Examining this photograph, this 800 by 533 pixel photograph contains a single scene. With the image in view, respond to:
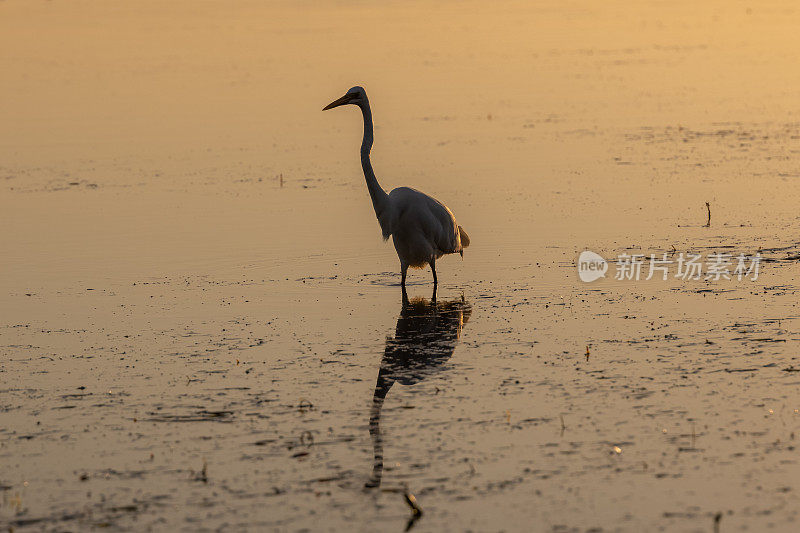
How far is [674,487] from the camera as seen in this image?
7293 millimetres

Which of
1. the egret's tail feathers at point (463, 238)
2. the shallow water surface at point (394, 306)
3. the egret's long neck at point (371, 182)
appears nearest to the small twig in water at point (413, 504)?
the shallow water surface at point (394, 306)

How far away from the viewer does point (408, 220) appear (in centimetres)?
1348

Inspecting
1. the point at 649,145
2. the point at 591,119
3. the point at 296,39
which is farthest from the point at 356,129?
the point at 296,39

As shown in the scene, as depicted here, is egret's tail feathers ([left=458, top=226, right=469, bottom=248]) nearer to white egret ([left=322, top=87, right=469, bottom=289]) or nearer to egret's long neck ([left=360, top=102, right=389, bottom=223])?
white egret ([left=322, top=87, right=469, bottom=289])

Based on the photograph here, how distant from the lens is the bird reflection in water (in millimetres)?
9203

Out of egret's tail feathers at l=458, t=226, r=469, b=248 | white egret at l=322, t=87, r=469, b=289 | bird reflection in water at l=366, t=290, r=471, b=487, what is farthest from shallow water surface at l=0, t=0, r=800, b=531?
white egret at l=322, t=87, r=469, b=289

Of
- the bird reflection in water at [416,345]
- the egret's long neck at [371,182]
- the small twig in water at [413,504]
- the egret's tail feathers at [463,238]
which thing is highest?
the egret's long neck at [371,182]

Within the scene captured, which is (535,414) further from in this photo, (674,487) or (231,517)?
(231,517)

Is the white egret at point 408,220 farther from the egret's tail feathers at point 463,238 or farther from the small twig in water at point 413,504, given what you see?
the small twig in water at point 413,504

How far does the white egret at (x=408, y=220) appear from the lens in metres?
13.4

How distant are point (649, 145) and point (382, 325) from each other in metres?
10.4

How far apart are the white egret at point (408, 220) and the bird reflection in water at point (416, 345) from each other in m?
0.49

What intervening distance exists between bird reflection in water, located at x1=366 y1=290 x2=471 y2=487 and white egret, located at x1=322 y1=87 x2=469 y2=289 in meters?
0.49

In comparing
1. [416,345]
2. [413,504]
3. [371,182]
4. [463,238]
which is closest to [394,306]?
[371,182]
